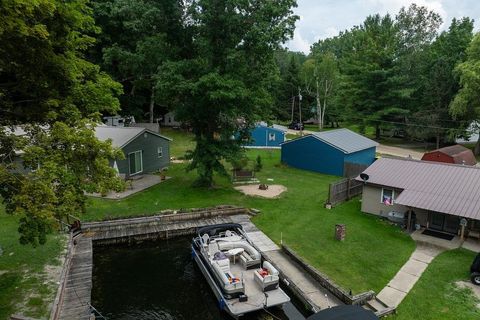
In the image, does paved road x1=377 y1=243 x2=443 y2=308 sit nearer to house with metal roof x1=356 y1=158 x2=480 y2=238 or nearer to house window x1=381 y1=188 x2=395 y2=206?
house with metal roof x1=356 y1=158 x2=480 y2=238

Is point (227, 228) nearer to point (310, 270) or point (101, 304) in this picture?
point (310, 270)

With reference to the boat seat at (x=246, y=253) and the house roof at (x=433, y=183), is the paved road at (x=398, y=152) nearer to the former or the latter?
the house roof at (x=433, y=183)

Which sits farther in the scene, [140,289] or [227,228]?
[227,228]

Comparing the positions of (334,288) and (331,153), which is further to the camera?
(331,153)

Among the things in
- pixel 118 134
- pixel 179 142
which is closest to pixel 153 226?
pixel 118 134

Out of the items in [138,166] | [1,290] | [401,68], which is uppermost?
[401,68]

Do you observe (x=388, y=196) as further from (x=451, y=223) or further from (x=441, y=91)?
(x=441, y=91)

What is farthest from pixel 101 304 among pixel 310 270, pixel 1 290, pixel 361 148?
pixel 361 148
